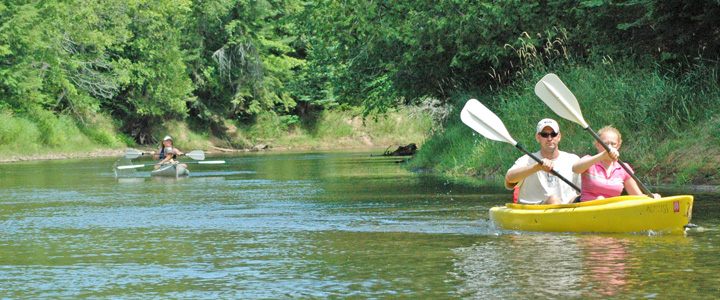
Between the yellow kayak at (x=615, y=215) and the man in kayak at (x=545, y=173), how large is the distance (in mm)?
332

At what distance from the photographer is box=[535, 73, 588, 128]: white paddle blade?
9922 mm

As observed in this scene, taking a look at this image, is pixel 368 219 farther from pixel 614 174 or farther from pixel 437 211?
pixel 614 174

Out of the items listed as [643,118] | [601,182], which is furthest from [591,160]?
[643,118]

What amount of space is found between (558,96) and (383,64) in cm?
1287

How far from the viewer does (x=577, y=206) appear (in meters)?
8.66

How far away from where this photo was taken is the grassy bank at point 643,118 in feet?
46.1

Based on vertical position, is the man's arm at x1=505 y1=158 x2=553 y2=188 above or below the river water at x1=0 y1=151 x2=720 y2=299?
above

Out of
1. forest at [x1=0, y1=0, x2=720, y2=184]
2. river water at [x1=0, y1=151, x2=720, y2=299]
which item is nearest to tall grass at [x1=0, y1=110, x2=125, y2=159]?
forest at [x1=0, y1=0, x2=720, y2=184]

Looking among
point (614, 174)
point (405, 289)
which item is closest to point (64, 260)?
point (405, 289)

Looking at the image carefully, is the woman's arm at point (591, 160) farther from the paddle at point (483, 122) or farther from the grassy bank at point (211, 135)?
the grassy bank at point (211, 135)

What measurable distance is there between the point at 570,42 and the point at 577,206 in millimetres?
10708

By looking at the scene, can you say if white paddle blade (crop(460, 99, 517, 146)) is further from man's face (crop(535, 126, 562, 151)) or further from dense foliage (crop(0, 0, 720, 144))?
dense foliage (crop(0, 0, 720, 144))

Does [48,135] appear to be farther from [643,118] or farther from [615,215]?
[615,215]

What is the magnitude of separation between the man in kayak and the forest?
16.8ft
